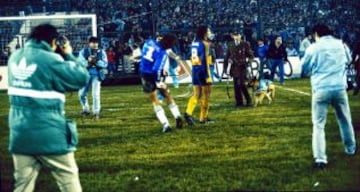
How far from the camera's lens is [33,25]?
29.0 metres

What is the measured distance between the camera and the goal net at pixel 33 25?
2880cm

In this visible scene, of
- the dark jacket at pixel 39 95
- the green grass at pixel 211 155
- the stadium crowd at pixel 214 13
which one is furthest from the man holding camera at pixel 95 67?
the stadium crowd at pixel 214 13

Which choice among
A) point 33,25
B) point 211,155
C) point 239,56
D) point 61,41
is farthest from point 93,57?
point 33,25

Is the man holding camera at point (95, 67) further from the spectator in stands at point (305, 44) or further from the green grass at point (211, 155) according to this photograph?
the spectator in stands at point (305, 44)

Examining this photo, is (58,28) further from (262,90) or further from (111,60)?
(262,90)

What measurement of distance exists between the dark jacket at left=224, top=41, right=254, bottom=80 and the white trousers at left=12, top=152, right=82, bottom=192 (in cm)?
1172

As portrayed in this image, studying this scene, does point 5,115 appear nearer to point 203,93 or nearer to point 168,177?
point 203,93

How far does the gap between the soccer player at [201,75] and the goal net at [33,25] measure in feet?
50.6

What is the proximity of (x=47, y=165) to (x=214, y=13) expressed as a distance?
31150mm

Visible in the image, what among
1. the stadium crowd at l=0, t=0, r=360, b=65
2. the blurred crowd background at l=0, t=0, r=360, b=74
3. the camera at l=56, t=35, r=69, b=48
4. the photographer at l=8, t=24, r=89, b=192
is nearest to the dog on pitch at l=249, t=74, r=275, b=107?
the camera at l=56, t=35, r=69, b=48

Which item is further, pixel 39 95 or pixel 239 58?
pixel 239 58

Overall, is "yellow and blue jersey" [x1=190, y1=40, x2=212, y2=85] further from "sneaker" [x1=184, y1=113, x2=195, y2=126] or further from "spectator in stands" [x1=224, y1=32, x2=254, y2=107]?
"spectator in stands" [x1=224, y1=32, x2=254, y2=107]

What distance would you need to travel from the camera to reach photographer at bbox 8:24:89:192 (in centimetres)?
574

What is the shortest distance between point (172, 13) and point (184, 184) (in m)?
29.4
